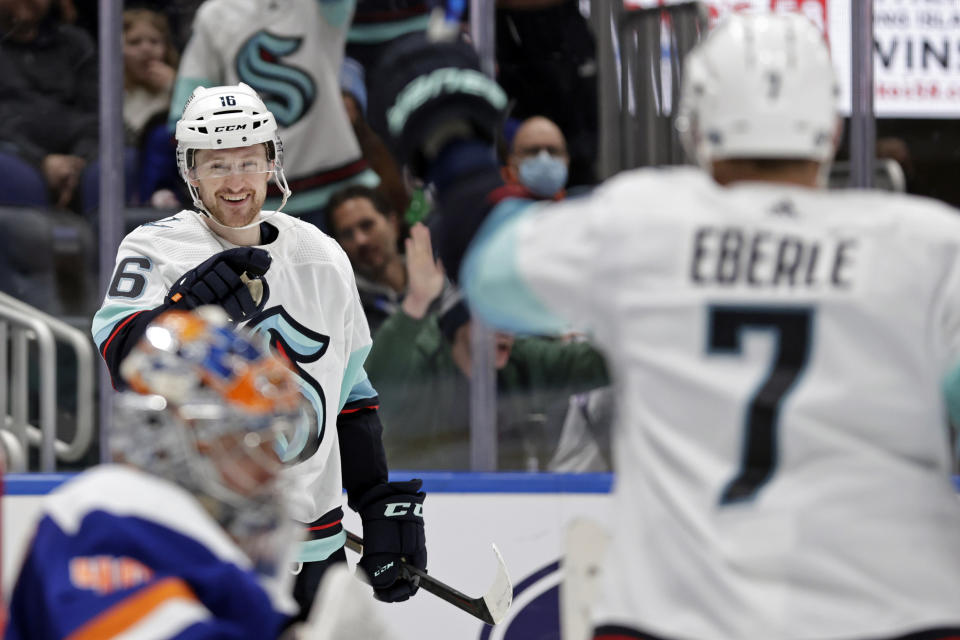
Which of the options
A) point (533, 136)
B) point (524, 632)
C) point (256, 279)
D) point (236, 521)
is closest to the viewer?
point (236, 521)

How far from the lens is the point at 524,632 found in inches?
151

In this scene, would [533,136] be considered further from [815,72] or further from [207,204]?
[815,72]

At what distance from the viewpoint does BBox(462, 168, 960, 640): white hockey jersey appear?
1.61m

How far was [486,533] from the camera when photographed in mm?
3959

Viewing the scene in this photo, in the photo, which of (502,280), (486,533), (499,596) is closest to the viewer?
(502,280)

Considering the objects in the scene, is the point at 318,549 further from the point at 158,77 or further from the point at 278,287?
the point at 158,77

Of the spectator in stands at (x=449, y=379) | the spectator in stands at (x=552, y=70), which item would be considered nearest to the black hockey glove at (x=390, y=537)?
the spectator in stands at (x=449, y=379)

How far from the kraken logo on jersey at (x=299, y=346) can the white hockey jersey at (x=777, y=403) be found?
1308 mm

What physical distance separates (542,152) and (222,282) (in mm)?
1812

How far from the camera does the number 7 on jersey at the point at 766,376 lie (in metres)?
1.61

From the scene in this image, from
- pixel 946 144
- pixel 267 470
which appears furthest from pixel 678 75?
pixel 267 470

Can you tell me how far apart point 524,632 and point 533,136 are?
1.42 metres

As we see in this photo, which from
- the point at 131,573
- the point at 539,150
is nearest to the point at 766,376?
the point at 131,573

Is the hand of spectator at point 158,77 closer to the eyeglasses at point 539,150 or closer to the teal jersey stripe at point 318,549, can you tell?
the eyeglasses at point 539,150
